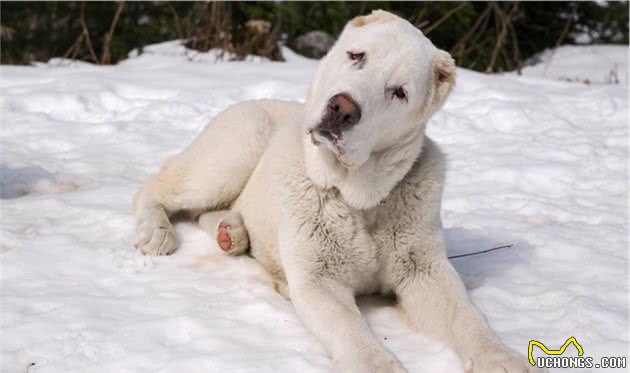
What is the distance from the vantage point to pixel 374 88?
9.73ft

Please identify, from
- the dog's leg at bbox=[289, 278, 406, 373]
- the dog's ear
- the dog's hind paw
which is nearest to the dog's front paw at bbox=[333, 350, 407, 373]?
the dog's leg at bbox=[289, 278, 406, 373]

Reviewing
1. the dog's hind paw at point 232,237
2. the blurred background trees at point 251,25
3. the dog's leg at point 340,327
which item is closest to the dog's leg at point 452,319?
the dog's leg at point 340,327

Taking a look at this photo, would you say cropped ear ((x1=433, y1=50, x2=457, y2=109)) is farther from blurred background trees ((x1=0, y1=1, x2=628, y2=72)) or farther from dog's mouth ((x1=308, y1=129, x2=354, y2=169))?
blurred background trees ((x1=0, y1=1, x2=628, y2=72))

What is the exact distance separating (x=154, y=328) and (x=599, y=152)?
4216 millimetres

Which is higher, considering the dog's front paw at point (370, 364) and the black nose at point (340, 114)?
the black nose at point (340, 114)

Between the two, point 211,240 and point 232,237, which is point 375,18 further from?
point 211,240

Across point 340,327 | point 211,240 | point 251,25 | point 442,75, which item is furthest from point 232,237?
point 251,25

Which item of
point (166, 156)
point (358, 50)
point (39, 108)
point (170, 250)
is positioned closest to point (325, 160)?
point (358, 50)

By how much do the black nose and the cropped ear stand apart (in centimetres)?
56

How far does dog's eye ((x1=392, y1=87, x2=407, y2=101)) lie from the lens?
3.07m

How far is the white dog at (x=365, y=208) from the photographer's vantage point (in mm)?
2914

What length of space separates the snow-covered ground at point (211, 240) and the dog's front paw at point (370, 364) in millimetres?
121

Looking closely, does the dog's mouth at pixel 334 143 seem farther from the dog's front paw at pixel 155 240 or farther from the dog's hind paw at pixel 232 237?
the dog's front paw at pixel 155 240

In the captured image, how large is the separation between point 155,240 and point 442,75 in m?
1.68
